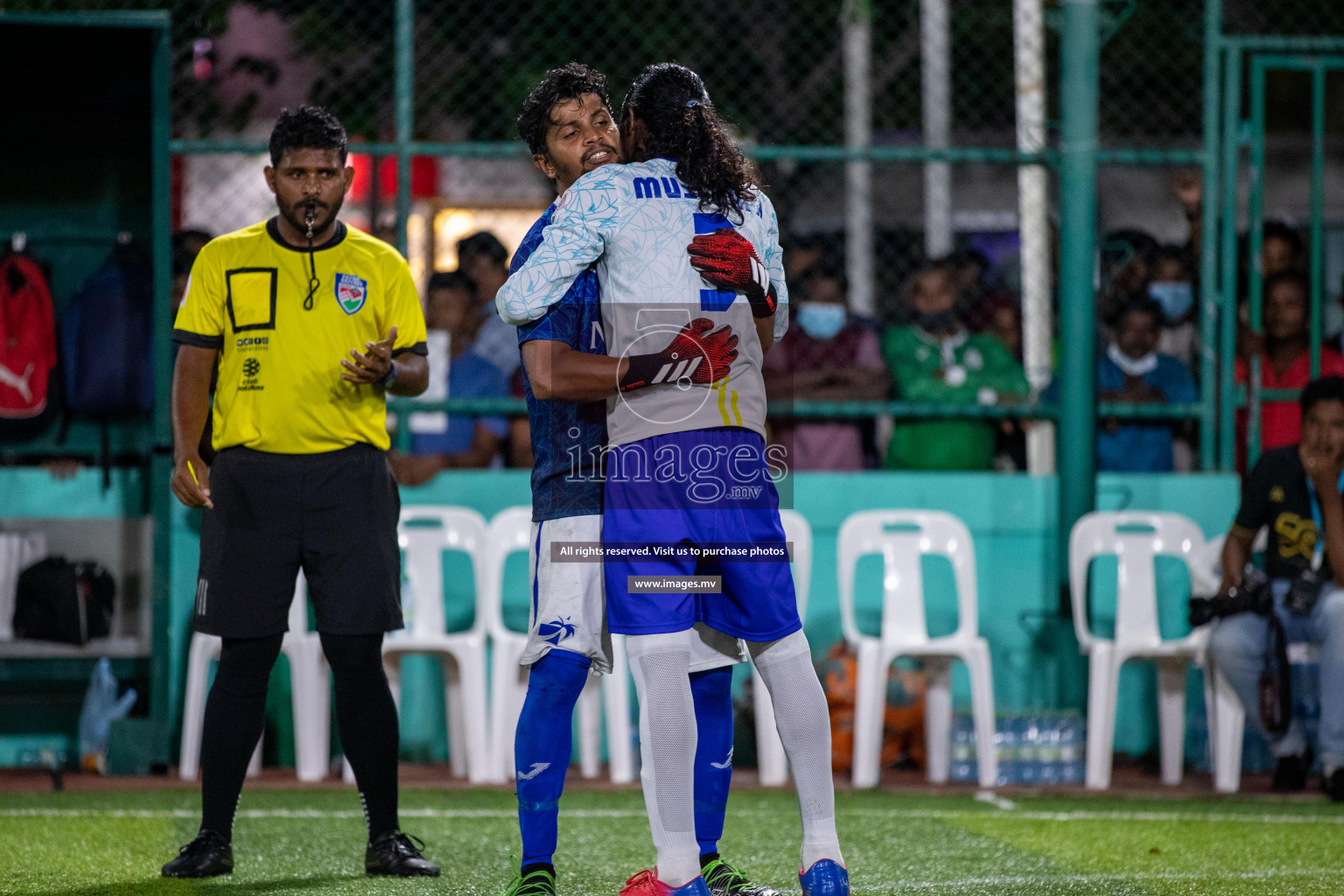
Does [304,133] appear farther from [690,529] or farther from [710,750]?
[710,750]

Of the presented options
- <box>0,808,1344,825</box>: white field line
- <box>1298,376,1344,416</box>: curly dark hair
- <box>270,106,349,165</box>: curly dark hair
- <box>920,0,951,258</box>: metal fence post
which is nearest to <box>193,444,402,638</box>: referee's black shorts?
<box>270,106,349,165</box>: curly dark hair

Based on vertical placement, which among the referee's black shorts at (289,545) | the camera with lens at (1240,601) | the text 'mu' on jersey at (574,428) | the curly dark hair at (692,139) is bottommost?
the camera with lens at (1240,601)

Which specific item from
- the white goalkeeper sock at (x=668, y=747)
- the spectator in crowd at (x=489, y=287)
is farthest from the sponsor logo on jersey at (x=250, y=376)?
the spectator in crowd at (x=489, y=287)

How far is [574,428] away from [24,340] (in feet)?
15.1

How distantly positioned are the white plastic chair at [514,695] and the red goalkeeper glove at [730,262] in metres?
3.19

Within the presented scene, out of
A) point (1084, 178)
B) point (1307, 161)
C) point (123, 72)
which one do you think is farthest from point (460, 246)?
point (1307, 161)

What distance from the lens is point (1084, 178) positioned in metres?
7.37

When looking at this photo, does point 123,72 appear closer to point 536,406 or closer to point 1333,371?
point 536,406

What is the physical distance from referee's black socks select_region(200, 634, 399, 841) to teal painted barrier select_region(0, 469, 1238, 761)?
9.09 ft

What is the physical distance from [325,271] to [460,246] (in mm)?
3653

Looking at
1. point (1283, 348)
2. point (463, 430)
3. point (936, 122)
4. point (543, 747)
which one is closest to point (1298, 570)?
point (1283, 348)

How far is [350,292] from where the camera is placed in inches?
181

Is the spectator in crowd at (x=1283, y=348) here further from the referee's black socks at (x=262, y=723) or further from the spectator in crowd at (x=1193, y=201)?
the referee's black socks at (x=262, y=723)

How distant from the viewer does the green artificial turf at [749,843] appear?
14.2 feet
